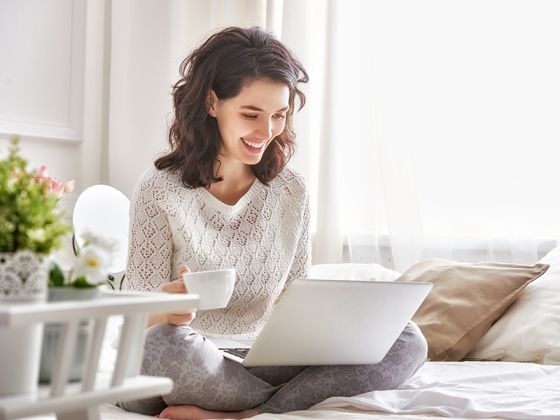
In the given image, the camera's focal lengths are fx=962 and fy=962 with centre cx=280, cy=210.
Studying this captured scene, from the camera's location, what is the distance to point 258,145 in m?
2.12

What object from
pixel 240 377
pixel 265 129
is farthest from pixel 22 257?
pixel 265 129

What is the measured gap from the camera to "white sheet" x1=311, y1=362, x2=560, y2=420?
1681 mm

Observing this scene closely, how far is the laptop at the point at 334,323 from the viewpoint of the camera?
159 centimetres

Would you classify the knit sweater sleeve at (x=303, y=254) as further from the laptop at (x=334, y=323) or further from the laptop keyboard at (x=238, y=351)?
the laptop at (x=334, y=323)

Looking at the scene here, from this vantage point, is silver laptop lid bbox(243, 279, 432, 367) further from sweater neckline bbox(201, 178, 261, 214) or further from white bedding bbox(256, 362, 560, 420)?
sweater neckline bbox(201, 178, 261, 214)

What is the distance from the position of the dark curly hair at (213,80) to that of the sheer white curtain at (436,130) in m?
0.90

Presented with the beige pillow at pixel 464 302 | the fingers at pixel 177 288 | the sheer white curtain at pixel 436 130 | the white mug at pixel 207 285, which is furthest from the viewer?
the sheer white curtain at pixel 436 130

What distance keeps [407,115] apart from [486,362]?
3.37 ft

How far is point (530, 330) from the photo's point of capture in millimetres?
2328

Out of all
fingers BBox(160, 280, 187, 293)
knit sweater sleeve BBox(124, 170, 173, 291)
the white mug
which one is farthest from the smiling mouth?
the white mug

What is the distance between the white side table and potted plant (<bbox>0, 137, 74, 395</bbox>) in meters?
0.03

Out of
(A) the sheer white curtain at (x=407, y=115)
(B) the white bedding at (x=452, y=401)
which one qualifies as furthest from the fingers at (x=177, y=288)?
(A) the sheer white curtain at (x=407, y=115)

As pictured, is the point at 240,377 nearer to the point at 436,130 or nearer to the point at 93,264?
the point at 93,264

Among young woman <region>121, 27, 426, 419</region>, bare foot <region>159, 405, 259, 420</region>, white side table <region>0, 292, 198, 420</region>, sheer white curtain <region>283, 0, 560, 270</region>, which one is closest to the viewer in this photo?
white side table <region>0, 292, 198, 420</region>
